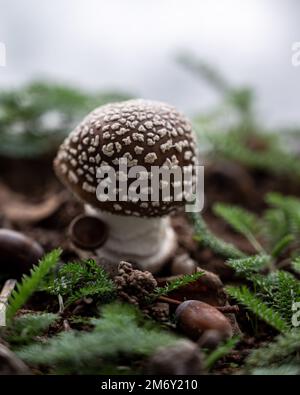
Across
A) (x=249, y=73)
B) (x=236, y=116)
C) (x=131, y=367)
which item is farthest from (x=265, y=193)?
(x=131, y=367)

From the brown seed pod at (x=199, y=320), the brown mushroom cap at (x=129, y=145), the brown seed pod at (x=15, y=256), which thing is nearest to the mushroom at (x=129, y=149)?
the brown mushroom cap at (x=129, y=145)

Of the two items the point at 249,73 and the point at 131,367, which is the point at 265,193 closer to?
the point at 249,73

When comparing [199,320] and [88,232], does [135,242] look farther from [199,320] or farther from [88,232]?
[199,320]

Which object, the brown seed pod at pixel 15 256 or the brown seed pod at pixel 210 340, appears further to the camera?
the brown seed pod at pixel 15 256

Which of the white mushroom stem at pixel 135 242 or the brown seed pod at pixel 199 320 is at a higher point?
the white mushroom stem at pixel 135 242

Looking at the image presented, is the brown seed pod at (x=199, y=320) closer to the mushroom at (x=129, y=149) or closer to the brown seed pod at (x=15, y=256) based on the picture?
the mushroom at (x=129, y=149)

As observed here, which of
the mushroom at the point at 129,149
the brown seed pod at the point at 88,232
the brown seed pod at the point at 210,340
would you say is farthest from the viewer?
the brown seed pod at the point at 88,232
